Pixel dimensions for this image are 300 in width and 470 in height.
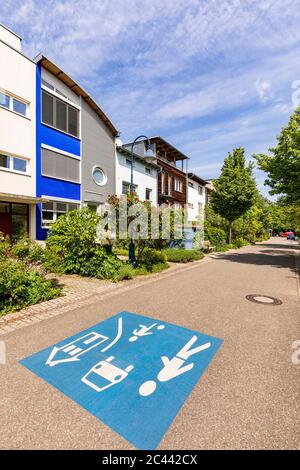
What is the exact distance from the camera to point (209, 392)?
3.06 metres

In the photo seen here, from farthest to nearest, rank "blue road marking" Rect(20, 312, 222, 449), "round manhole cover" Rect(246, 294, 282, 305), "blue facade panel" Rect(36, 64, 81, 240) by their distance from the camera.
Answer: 1. "blue facade panel" Rect(36, 64, 81, 240)
2. "round manhole cover" Rect(246, 294, 282, 305)
3. "blue road marking" Rect(20, 312, 222, 449)

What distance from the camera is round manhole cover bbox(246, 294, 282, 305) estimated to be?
6.86 meters

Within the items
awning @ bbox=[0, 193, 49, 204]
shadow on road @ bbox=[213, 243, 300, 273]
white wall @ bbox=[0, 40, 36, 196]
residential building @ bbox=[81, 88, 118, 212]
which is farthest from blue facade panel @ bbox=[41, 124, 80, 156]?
shadow on road @ bbox=[213, 243, 300, 273]

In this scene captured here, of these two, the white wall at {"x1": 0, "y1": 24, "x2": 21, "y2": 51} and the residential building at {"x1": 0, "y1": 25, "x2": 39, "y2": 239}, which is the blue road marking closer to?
the residential building at {"x1": 0, "y1": 25, "x2": 39, "y2": 239}

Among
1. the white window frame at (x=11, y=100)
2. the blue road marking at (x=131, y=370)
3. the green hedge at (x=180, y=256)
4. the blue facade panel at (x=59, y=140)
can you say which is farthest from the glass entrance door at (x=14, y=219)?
the blue road marking at (x=131, y=370)

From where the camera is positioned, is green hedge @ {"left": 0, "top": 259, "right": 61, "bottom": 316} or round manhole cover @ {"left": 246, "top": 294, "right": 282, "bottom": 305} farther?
round manhole cover @ {"left": 246, "top": 294, "right": 282, "bottom": 305}

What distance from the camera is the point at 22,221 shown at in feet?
45.4

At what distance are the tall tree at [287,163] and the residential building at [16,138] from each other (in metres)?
14.2

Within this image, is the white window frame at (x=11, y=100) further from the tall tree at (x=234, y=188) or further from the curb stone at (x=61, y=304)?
the tall tree at (x=234, y=188)

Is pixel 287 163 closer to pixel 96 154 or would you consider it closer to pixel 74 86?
pixel 96 154

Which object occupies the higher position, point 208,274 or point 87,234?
point 87,234

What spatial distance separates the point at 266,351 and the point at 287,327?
141 centimetres
